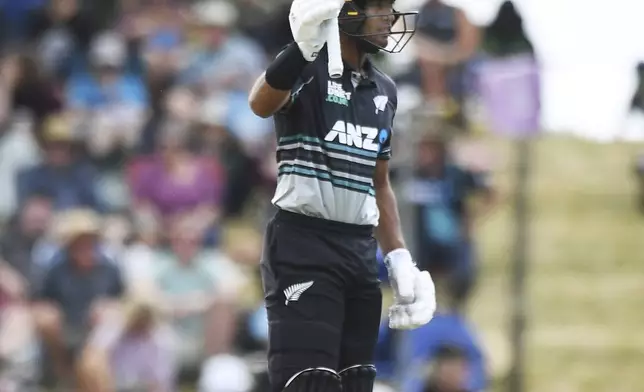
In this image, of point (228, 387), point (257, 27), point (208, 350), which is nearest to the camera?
point (228, 387)

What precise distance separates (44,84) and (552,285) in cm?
512

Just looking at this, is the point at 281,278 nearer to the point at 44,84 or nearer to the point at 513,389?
the point at 513,389

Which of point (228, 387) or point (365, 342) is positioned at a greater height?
point (365, 342)

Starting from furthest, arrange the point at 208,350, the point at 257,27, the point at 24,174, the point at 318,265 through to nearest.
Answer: the point at 257,27
the point at 24,174
the point at 208,350
the point at 318,265

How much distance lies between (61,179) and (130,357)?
203 centimetres

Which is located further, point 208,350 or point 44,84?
point 44,84

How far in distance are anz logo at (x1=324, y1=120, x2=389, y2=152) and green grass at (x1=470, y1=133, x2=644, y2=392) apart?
211 inches

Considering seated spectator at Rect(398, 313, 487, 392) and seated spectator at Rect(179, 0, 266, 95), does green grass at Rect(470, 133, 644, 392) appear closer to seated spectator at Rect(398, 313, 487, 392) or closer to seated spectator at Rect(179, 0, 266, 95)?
seated spectator at Rect(398, 313, 487, 392)

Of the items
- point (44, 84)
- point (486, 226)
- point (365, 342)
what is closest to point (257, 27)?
point (44, 84)

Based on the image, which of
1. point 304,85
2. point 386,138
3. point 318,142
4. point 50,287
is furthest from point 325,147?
point 50,287

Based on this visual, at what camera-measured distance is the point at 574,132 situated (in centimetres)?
1431

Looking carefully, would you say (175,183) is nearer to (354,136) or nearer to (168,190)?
(168,190)

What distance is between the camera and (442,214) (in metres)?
10.7

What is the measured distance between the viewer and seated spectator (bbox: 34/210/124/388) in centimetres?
1049
